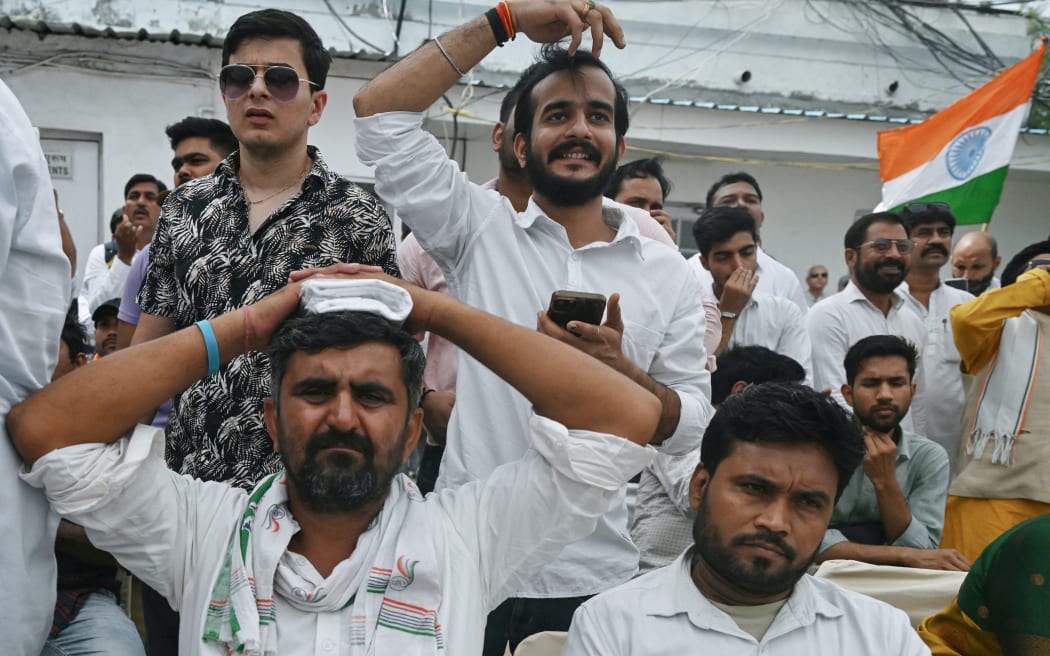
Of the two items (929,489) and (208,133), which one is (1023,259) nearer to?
(929,489)

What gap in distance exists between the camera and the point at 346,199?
2951 millimetres

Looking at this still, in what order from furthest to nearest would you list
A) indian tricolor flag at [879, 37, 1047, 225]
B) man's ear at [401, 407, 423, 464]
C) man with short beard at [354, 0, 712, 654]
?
indian tricolor flag at [879, 37, 1047, 225] < man with short beard at [354, 0, 712, 654] < man's ear at [401, 407, 423, 464]

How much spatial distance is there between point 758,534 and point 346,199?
4.59 feet

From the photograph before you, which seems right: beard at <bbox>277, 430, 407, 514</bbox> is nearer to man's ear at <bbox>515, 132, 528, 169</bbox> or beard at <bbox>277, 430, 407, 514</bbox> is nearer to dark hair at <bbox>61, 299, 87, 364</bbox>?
man's ear at <bbox>515, 132, 528, 169</bbox>

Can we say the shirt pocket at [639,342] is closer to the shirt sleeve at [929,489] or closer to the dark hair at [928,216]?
the shirt sleeve at [929,489]

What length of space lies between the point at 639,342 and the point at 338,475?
0.99 metres

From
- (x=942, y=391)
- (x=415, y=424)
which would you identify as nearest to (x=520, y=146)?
(x=415, y=424)

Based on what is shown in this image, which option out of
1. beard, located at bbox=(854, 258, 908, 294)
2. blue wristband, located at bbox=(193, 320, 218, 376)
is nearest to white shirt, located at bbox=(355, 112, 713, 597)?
blue wristband, located at bbox=(193, 320, 218, 376)

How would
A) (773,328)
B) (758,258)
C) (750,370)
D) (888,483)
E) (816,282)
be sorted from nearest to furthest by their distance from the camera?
(888,483)
(750,370)
(773,328)
(758,258)
(816,282)

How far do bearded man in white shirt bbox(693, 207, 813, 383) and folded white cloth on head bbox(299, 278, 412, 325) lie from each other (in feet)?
9.56

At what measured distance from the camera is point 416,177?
271 cm

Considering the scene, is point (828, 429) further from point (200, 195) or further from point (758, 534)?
point (200, 195)

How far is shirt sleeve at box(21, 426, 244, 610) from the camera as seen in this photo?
6.63 ft

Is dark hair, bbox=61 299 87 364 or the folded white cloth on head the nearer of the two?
the folded white cloth on head
